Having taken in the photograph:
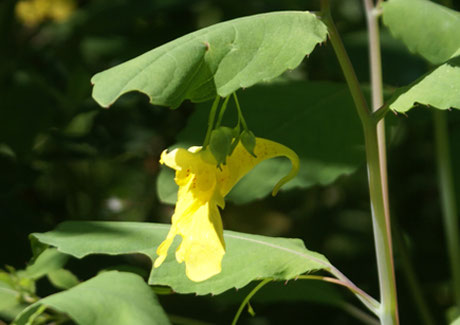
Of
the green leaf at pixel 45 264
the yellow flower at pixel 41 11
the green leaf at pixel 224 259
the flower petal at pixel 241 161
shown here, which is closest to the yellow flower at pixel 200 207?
the flower petal at pixel 241 161

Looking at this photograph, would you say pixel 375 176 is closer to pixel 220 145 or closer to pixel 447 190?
pixel 220 145

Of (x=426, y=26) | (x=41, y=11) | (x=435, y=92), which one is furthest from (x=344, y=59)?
(x=41, y=11)

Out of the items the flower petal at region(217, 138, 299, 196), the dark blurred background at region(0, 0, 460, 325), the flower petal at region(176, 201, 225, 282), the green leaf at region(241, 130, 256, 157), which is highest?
the green leaf at region(241, 130, 256, 157)

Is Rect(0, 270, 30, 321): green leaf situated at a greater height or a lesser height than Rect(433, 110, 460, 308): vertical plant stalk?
greater

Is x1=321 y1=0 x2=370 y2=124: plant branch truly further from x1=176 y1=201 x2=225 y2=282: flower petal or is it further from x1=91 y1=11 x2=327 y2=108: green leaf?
x1=176 y1=201 x2=225 y2=282: flower petal

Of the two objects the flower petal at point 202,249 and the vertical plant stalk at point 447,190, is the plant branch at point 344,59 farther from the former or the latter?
the vertical plant stalk at point 447,190

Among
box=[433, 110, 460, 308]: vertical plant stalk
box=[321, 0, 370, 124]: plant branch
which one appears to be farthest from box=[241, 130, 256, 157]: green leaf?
box=[433, 110, 460, 308]: vertical plant stalk
